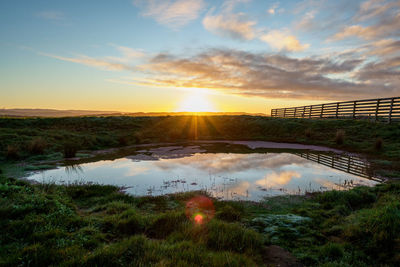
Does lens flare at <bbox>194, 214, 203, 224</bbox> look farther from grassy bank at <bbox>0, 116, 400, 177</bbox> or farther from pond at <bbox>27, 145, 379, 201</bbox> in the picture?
grassy bank at <bbox>0, 116, 400, 177</bbox>

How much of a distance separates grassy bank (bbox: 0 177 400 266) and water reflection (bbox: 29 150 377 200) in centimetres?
239

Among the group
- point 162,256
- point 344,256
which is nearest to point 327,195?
point 344,256

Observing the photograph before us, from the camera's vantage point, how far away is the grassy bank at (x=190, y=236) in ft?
12.4

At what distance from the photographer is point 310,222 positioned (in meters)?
5.95

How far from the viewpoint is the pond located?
9.59 metres

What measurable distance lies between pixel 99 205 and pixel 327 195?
28.1 ft

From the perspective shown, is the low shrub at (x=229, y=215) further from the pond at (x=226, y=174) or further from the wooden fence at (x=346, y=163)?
the wooden fence at (x=346, y=163)

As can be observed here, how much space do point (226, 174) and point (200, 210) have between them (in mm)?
5141

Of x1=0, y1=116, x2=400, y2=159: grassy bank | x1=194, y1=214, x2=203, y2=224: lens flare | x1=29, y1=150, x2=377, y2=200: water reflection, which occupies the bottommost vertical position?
x1=29, y1=150, x2=377, y2=200: water reflection

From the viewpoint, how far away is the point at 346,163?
1411cm

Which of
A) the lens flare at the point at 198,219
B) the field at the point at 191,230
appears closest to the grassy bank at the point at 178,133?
the field at the point at 191,230

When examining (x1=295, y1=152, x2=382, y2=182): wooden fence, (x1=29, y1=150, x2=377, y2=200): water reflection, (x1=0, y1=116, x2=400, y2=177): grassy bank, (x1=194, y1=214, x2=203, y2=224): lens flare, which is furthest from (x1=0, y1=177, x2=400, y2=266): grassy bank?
(x1=0, y1=116, x2=400, y2=177): grassy bank

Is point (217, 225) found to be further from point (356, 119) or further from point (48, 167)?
point (356, 119)

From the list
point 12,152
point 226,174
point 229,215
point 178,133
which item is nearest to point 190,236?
point 229,215
